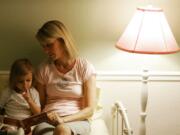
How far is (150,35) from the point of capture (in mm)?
2205

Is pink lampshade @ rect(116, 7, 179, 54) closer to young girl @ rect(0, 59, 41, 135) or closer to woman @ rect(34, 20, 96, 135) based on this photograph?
woman @ rect(34, 20, 96, 135)

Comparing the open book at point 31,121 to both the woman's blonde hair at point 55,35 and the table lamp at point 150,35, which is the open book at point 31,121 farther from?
the table lamp at point 150,35

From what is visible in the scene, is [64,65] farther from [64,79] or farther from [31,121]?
[31,121]

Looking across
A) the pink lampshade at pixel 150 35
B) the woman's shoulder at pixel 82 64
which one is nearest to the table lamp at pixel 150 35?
the pink lampshade at pixel 150 35

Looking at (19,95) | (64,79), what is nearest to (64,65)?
(64,79)

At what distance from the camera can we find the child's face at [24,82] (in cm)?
221

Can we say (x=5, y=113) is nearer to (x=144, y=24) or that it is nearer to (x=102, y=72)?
(x=102, y=72)

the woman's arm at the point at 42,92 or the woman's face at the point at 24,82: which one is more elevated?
the woman's face at the point at 24,82

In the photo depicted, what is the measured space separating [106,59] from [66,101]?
0.45 m

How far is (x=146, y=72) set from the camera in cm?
232

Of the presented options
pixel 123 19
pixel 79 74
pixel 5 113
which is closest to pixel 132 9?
pixel 123 19

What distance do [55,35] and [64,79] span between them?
0.93 feet

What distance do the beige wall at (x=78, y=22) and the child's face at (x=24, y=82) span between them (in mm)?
359

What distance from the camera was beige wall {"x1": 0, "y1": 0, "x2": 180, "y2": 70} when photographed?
251cm
